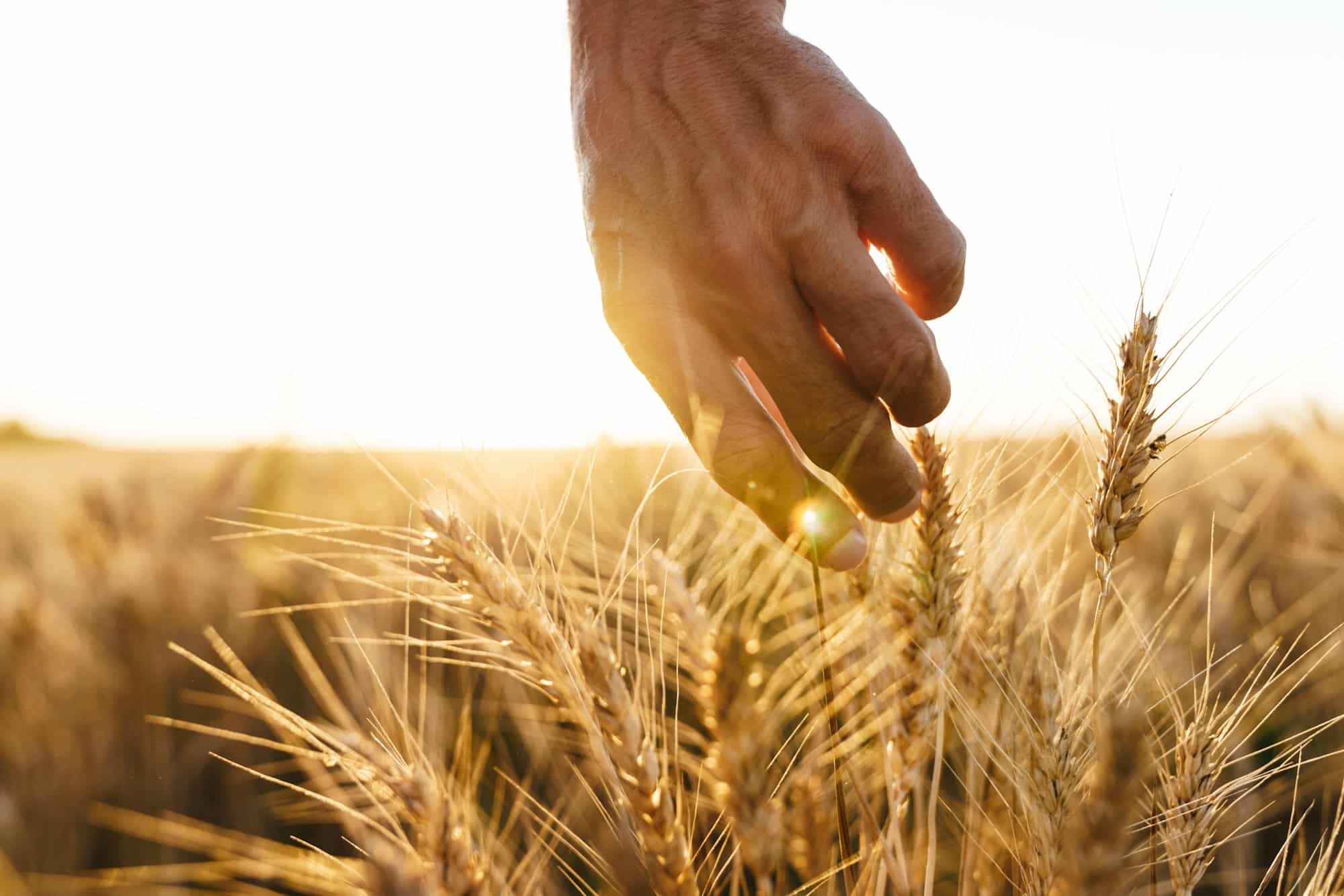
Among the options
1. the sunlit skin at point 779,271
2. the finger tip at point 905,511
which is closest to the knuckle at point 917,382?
the sunlit skin at point 779,271

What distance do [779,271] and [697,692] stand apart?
61 cm

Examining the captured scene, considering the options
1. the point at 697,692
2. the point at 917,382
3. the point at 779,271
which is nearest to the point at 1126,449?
the point at 917,382

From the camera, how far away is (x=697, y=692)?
1180 mm

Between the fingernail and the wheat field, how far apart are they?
0.08 m

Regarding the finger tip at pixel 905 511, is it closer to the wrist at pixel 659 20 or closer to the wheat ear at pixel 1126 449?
the wheat ear at pixel 1126 449

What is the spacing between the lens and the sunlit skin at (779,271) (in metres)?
1.14

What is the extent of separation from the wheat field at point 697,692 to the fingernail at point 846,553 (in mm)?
76

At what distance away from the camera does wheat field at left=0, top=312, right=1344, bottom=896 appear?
3.08 ft

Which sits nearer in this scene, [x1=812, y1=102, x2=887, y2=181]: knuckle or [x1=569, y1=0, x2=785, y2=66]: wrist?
[x1=812, y1=102, x2=887, y2=181]: knuckle

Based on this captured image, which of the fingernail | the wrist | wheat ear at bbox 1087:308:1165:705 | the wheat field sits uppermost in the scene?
the wrist

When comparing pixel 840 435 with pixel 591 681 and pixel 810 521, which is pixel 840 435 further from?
pixel 591 681

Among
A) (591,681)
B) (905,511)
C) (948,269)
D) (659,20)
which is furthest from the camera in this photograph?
(659,20)

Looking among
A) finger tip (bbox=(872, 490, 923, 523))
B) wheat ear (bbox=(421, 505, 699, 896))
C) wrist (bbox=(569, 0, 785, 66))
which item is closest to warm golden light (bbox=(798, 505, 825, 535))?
finger tip (bbox=(872, 490, 923, 523))

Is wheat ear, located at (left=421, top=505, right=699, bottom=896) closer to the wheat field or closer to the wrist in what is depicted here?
the wheat field
